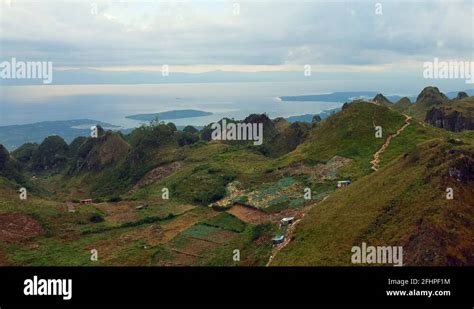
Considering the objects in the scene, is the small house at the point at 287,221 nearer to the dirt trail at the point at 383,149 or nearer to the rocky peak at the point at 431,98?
the dirt trail at the point at 383,149

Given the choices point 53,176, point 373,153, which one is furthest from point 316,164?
point 53,176

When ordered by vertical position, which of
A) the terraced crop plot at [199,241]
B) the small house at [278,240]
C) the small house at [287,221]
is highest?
the small house at [287,221]

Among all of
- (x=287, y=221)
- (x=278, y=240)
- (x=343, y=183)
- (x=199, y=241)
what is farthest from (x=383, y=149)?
(x=199, y=241)

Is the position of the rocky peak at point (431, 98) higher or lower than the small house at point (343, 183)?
higher

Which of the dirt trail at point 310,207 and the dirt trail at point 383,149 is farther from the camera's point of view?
the dirt trail at point 383,149

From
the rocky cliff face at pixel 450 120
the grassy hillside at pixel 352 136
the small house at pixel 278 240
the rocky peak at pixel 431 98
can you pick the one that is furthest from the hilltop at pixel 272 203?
the rocky peak at pixel 431 98

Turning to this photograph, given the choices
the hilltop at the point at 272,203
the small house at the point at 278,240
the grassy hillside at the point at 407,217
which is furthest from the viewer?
the small house at the point at 278,240

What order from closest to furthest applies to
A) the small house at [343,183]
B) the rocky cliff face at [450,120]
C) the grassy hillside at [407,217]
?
the grassy hillside at [407,217]
the small house at [343,183]
the rocky cliff face at [450,120]

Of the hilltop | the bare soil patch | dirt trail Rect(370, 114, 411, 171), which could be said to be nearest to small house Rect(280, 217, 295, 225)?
the hilltop
